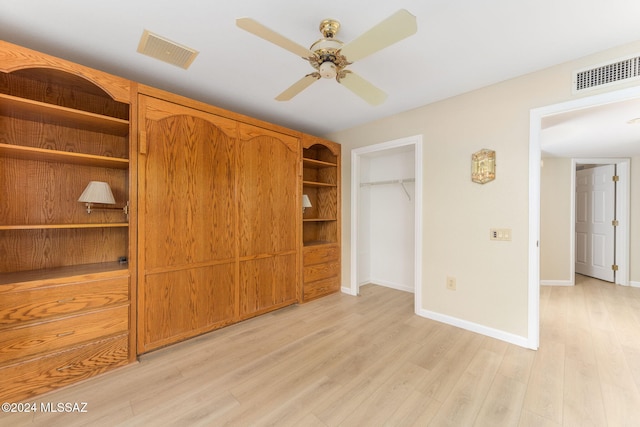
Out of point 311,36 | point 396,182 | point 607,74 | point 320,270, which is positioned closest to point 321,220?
point 320,270

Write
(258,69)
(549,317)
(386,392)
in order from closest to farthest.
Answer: (386,392) < (258,69) < (549,317)

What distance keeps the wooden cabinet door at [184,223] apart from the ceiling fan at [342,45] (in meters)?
1.06

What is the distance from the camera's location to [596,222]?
178 inches

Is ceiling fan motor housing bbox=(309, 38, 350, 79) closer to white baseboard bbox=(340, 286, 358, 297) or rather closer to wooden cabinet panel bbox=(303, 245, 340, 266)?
wooden cabinet panel bbox=(303, 245, 340, 266)

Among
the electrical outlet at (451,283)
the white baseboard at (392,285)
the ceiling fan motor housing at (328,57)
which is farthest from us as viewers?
the white baseboard at (392,285)

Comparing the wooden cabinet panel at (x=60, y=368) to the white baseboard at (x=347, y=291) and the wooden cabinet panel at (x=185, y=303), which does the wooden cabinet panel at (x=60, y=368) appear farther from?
the white baseboard at (x=347, y=291)

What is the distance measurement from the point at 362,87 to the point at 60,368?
112 inches

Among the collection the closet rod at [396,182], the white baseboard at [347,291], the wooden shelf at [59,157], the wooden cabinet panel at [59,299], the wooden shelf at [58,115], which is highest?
the wooden shelf at [58,115]

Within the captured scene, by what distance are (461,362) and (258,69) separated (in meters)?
2.95

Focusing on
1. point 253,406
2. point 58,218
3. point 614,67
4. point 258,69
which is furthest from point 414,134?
point 58,218

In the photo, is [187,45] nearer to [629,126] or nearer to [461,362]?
[461,362]

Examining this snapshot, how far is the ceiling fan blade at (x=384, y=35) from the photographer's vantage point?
1.17m

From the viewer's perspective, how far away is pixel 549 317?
2895 millimetres

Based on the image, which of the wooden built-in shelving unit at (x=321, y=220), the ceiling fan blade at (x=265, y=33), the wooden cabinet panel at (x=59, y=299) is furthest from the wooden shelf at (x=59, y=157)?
the wooden built-in shelving unit at (x=321, y=220)
